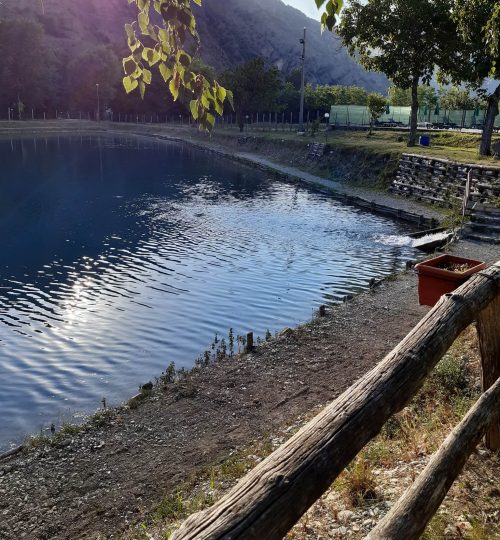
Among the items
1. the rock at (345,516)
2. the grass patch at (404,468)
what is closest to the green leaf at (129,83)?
the grass patch at (404,468)

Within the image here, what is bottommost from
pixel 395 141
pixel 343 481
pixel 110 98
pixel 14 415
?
pixel 14 415

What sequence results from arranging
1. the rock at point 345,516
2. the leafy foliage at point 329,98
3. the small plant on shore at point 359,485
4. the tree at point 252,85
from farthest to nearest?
the leafy foliage at point 329,98, the tree at point 252,85, the small plant on shore at point 359,485, the rock at point 345,516

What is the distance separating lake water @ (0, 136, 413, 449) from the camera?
15.8 m

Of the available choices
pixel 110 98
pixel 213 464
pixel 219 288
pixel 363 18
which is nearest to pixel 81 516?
pixel 213 464

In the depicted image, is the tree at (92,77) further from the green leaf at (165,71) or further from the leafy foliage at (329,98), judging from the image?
the green leaf at (165,71)

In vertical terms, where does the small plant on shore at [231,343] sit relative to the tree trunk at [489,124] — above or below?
below

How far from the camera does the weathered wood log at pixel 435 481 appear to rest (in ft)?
12.8

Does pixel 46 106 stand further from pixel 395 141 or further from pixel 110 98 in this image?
pixel 395 141

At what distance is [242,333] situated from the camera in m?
18.3

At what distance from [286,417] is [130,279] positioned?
46.2ft

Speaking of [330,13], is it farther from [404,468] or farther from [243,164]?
[243,164]

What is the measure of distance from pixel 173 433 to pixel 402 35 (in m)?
46.4

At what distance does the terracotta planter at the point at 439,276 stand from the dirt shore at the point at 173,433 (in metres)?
2.08

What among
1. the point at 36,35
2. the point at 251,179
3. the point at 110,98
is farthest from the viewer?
the point at 110,98
